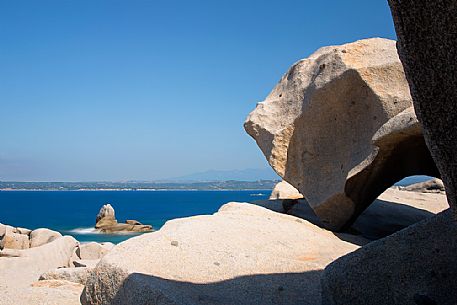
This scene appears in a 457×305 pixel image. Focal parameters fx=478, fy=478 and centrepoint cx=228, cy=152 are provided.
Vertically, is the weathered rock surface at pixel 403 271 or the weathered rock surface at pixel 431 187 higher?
the weathered rock surface at pixel 431 187

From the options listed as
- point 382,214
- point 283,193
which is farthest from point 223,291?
point 283,193

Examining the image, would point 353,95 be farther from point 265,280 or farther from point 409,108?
point 265,280

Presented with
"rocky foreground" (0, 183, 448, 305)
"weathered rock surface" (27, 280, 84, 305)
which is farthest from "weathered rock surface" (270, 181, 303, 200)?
"weathered rock surface" (27, 280, 84, 305)

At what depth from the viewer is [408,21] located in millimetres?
2980

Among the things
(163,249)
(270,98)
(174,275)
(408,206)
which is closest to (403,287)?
(174,275)

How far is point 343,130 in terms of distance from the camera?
391 inches

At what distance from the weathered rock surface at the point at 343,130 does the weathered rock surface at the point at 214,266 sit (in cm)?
142

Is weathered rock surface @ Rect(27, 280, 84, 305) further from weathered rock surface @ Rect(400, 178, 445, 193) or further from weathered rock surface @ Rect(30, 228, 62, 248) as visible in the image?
weathered rock surface @ Rect(30, 228, 62, 248)

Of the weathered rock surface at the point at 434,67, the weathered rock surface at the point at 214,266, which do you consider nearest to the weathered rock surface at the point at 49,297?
the weathered rock surface at the point at 214,266

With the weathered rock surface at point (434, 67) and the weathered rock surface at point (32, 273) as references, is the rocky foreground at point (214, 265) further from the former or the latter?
the weathered rock surface at point (434, 67)

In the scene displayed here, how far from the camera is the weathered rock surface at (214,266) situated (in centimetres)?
580

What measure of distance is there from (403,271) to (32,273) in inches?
511

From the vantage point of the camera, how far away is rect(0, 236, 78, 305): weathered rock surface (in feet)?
24.7

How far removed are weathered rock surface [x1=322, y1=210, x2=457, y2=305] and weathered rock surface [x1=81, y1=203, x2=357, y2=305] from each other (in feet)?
3.04
